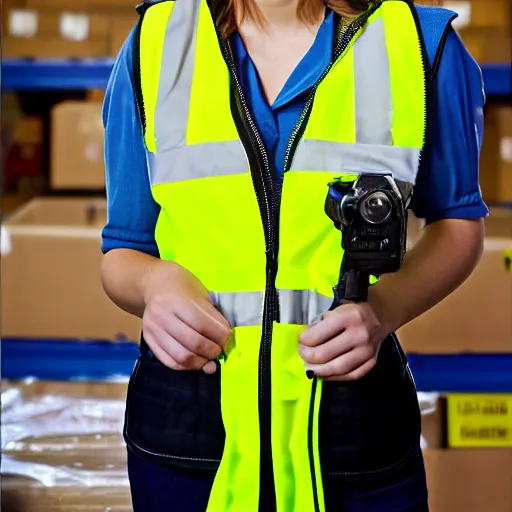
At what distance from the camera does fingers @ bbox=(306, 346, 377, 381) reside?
2.71 feet

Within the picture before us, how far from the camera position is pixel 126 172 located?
36.2 inches

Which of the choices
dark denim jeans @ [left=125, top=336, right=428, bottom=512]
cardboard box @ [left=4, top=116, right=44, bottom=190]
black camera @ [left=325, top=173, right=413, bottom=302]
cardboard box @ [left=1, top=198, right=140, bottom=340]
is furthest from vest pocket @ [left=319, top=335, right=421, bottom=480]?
cardboard box @ [left=4, top=116, right=44, bottom=190]

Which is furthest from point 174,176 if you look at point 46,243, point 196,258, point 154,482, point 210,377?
point 46,243

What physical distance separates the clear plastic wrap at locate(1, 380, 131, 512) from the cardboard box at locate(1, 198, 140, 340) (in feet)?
0.33

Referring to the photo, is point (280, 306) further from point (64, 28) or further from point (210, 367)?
point (64, 28)

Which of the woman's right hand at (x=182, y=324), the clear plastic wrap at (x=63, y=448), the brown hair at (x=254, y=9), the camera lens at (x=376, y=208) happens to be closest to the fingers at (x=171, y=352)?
the woman's right hand at (x=182, y=324)

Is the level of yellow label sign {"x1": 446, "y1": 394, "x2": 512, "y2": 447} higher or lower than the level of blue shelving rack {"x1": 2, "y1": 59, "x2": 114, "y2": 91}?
lower

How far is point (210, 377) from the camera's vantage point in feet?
2.93

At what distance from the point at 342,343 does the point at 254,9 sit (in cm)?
Answer: 38

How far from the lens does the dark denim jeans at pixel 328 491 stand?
88 centimetres

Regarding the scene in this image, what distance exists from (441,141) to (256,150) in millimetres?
187

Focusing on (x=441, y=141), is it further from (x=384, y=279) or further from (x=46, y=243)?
(x=46, y=243)

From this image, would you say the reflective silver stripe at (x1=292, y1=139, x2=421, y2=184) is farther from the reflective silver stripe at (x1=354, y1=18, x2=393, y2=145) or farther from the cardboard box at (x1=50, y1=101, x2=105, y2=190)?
the cardboard box at (x1=50, y1=101, x2=105, y2=190)

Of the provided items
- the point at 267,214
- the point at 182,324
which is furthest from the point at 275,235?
the point at 182,324
